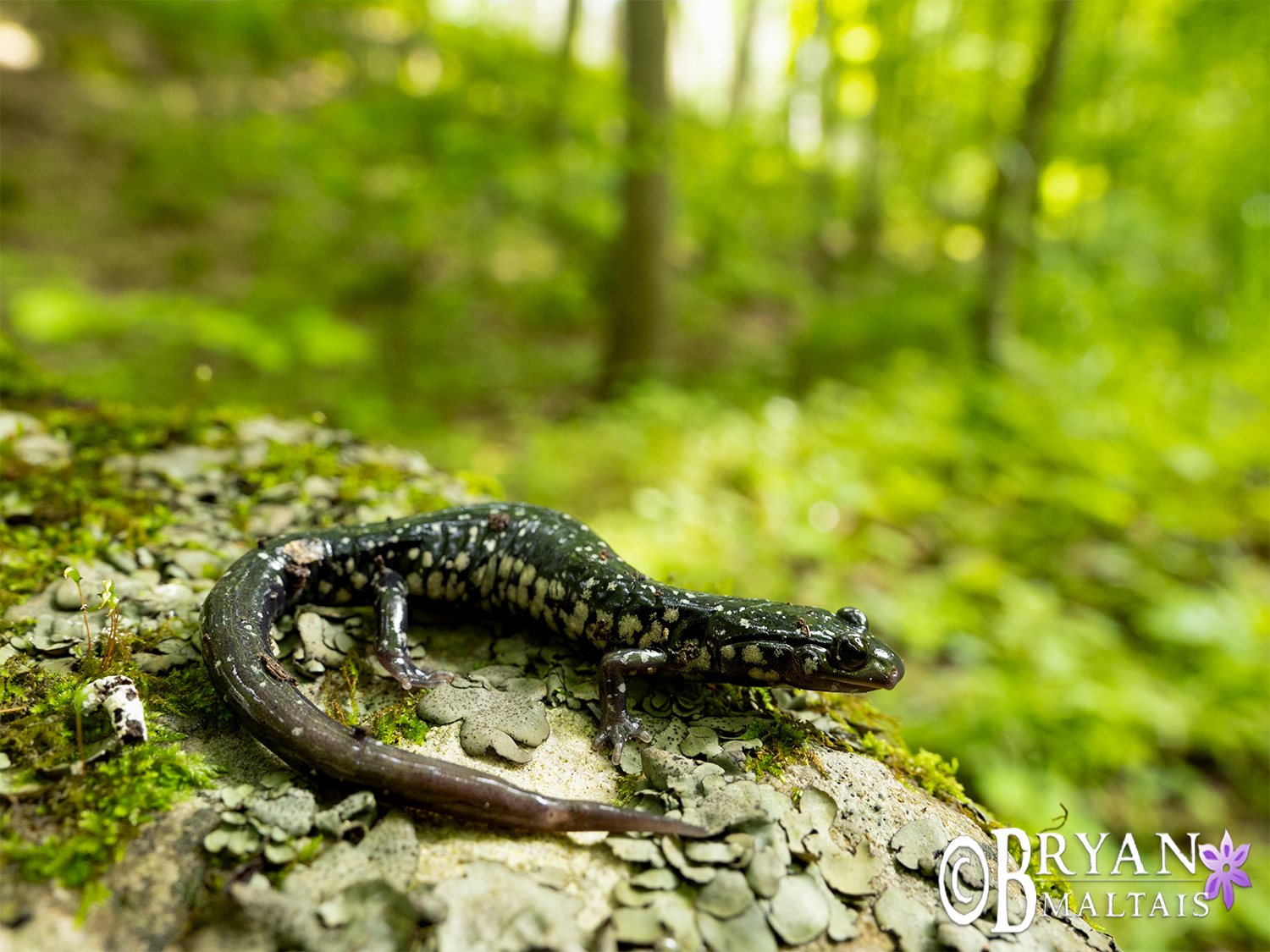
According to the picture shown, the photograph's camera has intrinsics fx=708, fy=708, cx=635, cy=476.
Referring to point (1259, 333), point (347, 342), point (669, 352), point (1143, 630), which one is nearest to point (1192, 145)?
point (1259, 333)

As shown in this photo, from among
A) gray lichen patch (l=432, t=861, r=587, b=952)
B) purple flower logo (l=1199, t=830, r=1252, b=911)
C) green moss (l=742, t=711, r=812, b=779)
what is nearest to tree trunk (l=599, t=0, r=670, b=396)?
green moss (l=742, t=711, r=812, b=779)

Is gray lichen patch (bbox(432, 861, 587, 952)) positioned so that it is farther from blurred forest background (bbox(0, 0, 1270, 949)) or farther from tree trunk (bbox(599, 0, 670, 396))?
tree trunk (bbox(599, 0, 670, 396))

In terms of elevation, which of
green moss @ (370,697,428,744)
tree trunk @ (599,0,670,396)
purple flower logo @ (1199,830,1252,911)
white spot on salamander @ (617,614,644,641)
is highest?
tree trunk @ (599,0,670,396)

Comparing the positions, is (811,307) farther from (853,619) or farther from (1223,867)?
(1223,867)

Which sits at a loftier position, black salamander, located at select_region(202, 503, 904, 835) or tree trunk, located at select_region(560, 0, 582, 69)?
→ tree trunk, located at select_region(560, 0, 582, 69)

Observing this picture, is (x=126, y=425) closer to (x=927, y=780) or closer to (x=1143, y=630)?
(x=927, y=780)

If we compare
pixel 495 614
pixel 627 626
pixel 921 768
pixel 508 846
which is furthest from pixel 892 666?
pixel 495 614
